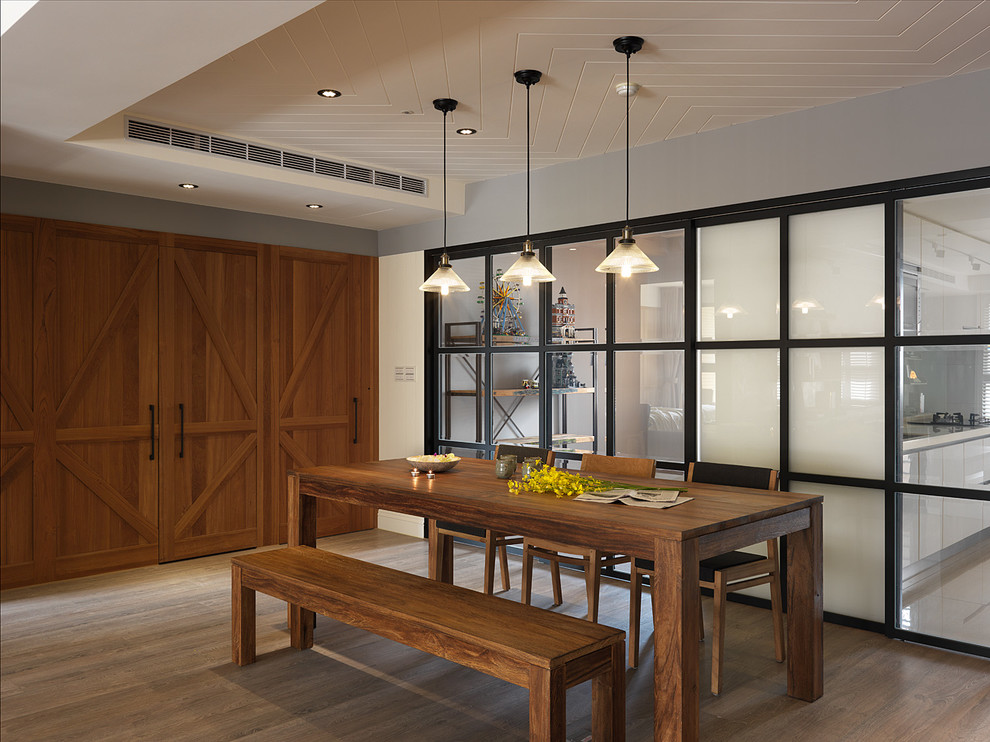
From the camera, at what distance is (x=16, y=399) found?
463 centimetres

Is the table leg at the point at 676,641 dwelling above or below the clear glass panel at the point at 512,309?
below

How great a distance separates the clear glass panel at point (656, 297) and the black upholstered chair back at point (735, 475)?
1096mm

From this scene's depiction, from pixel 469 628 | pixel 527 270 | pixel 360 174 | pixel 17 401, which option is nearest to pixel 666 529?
pixel 469 628

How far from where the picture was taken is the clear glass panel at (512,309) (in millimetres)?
5473

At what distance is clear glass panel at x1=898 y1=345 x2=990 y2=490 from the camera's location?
3.52 meters

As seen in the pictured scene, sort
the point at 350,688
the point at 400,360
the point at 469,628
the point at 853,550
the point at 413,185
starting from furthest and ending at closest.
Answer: the point at 400,360 → the point at 413,185 → the point at 853,550 → the point at 350,688 → the point at 469,628

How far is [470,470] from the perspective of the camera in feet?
13.0

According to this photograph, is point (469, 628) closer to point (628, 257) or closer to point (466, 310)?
point (628, 257)

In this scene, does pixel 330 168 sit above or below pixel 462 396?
above

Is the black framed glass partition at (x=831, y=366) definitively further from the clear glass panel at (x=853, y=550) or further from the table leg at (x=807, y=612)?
the table leg at (x=807, y=612)

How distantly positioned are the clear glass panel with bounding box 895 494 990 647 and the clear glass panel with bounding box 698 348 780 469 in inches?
30.7

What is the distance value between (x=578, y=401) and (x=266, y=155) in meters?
2.60

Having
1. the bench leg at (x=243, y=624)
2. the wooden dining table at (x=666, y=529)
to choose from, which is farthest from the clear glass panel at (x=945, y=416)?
the bench leg at (x=243, y=624)

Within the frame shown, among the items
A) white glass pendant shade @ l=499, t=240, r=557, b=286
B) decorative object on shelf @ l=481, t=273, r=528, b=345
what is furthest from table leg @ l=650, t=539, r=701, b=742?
decorative object on shelf @ l=481, t=273, r=528, b=345
